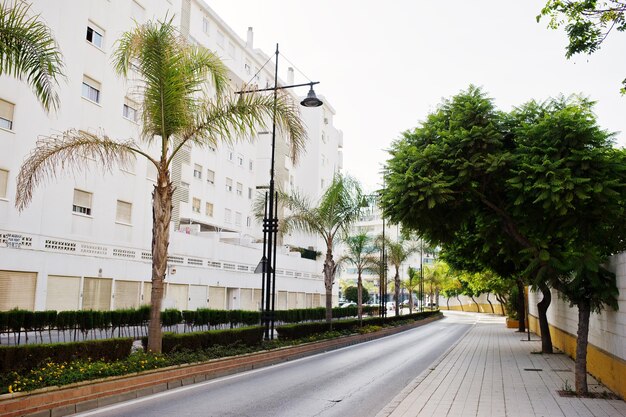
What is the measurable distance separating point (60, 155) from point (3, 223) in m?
13.1

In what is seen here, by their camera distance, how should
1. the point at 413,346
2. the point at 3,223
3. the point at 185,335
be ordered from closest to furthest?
1. the point at 185,335
2. the point at 3,223
3. the point at 413,346

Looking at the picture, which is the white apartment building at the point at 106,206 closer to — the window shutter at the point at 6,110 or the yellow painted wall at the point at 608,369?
the window shutter at the point at 6,110

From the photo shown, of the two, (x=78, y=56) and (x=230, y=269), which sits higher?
(x=78, y=56)

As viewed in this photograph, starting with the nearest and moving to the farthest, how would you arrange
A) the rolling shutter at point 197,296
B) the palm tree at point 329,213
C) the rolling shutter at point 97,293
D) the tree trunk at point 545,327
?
the tree trunk at point 545,327 < the palm tree at point 329,213 < the rolling shutter at point 97,293 < the rolling shutter at point 197,296

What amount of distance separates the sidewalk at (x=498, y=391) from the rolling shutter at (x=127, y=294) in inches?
732

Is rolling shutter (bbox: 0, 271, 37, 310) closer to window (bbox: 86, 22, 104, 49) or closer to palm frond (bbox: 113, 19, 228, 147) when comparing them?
window (bbox: 86, 22, 104, 49)

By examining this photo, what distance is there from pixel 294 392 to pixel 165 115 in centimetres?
704

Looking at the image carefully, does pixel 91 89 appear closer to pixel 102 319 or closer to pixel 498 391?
pixel 102 319

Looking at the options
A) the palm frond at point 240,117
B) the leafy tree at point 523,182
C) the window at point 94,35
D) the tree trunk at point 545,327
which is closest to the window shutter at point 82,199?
the window at point 94,35

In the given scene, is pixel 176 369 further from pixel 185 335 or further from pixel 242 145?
pixel 242 145

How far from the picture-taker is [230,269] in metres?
41.6

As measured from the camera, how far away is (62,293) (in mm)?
26016

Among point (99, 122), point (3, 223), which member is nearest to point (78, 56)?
point (99, 122)

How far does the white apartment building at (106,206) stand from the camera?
78.7ft
